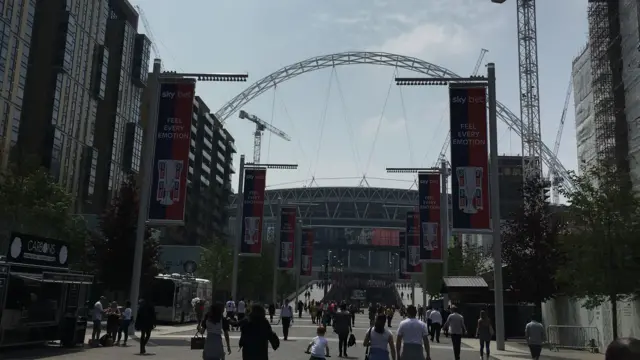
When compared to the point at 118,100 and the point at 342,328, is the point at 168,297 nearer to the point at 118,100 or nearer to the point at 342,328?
the point at 342,328

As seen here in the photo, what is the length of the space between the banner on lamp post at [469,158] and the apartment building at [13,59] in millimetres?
48322

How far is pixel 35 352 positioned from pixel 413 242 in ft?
108

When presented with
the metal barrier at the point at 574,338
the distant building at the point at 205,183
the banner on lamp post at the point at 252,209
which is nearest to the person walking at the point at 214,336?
the metal barrier at the point at 574,338

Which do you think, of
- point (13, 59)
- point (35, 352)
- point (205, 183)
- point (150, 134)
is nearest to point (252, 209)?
point (150, 134)

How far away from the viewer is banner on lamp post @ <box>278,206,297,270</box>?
55625mm

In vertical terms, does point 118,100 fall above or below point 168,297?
above

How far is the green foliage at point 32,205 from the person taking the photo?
41.9 m

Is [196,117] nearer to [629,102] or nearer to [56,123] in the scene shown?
[56,123]

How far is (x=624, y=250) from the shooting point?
74.6 feet

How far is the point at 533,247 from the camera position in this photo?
3288 centimetres

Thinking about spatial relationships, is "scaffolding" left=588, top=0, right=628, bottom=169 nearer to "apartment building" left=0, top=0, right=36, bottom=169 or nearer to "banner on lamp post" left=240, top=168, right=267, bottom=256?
"banner on lamp post" left=240, top=168, right=267, bottom=256

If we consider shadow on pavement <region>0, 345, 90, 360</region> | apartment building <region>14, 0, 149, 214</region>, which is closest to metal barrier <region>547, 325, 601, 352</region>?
shadow on pavement <region>0, 345, 90, 360</region>

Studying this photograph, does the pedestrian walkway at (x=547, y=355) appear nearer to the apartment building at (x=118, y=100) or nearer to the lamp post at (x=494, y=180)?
the lamp post at (x=494, y=180)

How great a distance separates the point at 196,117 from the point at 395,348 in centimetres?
11790
